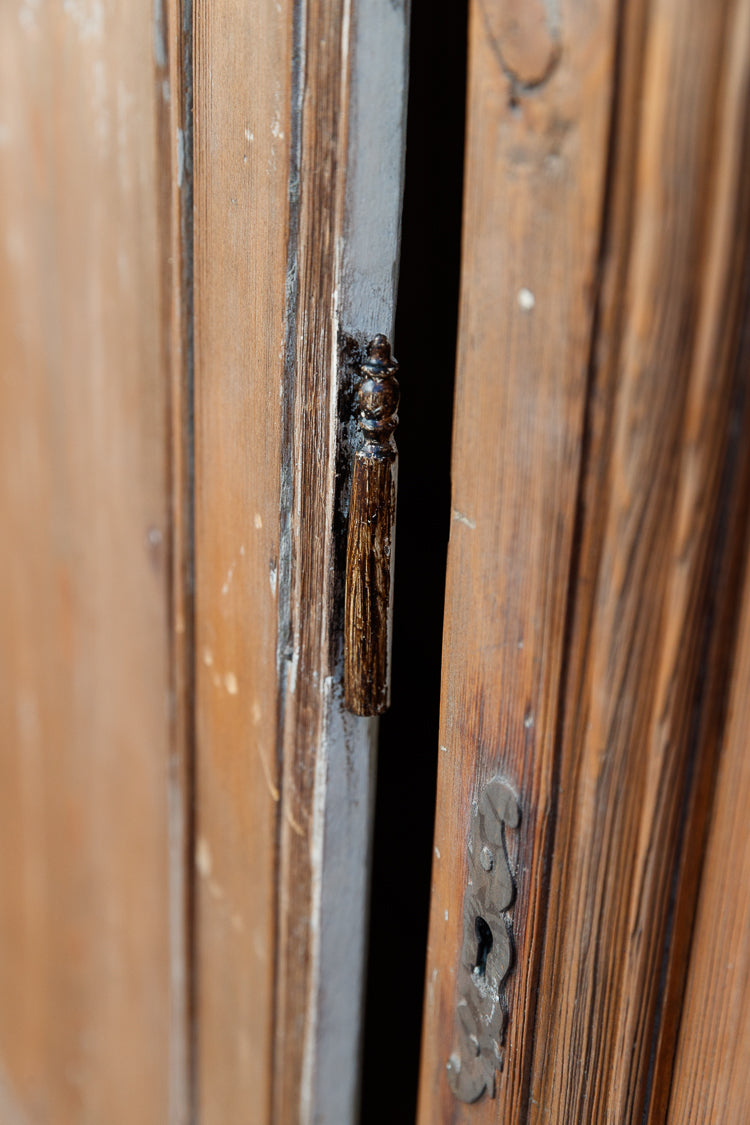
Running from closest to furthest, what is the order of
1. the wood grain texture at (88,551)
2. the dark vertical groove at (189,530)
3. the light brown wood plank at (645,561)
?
the light brown wood plank at (645,561)
the dark vertical groove at (189,530)
the wood grain texture at (88,551)

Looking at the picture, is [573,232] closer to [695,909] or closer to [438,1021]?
[695,909]

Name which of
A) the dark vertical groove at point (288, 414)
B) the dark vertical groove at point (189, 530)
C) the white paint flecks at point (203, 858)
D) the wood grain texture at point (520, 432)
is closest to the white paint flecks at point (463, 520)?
the wood grain texture at point (520, 432)

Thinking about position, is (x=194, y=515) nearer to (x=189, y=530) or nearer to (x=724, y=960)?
(x=189, y=530)

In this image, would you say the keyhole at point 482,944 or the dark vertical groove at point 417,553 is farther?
the dark vertical groove at point 417,553

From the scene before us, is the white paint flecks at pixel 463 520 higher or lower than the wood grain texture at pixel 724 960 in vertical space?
higher

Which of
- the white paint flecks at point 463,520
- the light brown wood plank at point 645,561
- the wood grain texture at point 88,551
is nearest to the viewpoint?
the light brown wood plank at point 645,561

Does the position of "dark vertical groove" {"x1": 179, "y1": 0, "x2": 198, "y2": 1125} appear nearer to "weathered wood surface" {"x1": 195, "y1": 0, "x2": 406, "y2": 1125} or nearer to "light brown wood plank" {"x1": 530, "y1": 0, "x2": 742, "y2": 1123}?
"weathered wood surface" {"x1": 195, "y1": 0, "x2": 406, "y2": 1125}

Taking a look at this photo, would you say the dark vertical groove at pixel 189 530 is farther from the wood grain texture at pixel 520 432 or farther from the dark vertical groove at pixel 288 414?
the wood grain texture at pixel 520 432
